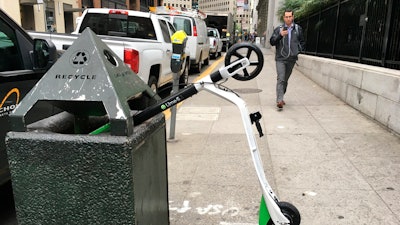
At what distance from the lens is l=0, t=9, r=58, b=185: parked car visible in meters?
3.09

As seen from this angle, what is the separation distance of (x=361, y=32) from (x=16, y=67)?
22.3 ft

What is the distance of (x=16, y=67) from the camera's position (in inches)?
135

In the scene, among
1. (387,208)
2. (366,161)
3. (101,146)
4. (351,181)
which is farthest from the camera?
(366,161)

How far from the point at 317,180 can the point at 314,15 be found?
10.2m

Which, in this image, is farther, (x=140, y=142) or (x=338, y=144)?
(x=338, y=144)

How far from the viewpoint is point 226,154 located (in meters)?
4.89

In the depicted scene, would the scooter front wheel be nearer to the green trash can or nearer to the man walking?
the green trash can

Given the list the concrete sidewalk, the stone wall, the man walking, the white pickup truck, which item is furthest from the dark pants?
the white pickup truck

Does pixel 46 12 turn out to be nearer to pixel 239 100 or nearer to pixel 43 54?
pixel 43 54

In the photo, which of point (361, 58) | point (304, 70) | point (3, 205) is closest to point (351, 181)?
point (3, 205)

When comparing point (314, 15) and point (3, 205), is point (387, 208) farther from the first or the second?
point (314, 15)

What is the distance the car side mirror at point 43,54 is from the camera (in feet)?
11.0

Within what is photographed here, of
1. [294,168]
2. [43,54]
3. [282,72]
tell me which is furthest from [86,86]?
[282,72]

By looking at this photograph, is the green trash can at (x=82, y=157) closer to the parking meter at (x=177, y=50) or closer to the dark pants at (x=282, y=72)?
the parking meter at (x=177, y=50)
